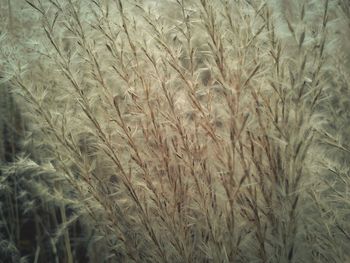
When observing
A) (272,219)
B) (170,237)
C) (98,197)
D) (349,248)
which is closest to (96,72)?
(98,197)

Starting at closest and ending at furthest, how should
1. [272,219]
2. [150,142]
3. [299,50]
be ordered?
[299,50]
[272,219]
[150,142]

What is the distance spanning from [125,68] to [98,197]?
0.51m

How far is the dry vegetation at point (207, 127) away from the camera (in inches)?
52.6

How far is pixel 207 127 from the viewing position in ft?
4.72

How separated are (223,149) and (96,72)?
0.56 meters

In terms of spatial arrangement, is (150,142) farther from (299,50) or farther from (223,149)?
(299,50)

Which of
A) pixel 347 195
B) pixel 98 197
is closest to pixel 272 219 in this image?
pixel 347 195

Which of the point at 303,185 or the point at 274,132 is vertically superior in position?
the point at 274,132

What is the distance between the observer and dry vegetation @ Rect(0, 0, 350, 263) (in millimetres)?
1337

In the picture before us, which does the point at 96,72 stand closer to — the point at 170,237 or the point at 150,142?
the point at 150,142

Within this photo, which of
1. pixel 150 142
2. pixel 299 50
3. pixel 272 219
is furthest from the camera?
pixel 150 142

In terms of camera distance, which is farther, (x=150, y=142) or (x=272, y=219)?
(x=150, y=142)

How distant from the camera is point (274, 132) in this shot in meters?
1.37

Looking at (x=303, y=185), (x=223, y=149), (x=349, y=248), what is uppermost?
(x=223, y=149)
